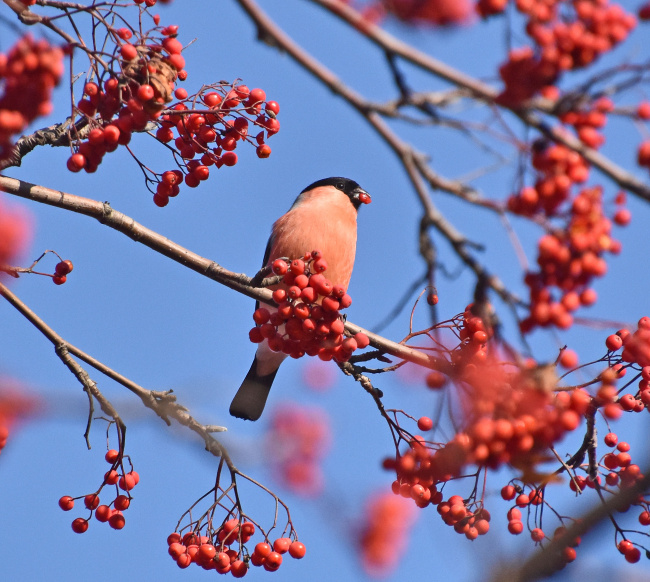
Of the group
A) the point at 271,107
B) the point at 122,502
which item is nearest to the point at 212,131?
the point at 271,107

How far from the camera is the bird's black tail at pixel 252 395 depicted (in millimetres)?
4781

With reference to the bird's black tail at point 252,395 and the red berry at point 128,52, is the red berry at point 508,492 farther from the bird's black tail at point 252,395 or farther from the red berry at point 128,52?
the red berry at point 128,52

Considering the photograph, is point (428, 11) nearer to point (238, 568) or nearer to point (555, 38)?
point (555, 38)

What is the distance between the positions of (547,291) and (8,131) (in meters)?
1.32

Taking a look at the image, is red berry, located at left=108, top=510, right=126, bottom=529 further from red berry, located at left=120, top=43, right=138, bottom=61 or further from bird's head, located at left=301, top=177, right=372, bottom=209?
bird's head, located at left=301, top=177, right=372, bottom=209

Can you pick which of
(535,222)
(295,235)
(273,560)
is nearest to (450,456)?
(535,222)

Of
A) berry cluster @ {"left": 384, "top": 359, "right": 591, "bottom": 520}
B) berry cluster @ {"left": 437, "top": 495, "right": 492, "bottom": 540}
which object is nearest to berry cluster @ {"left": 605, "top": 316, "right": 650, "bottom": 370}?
berry cluster @ {"left": 384, "top": 359, "right": 591, "bottom": 520}

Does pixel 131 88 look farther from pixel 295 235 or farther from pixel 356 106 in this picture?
pixel 295 235

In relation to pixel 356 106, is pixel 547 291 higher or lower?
lower

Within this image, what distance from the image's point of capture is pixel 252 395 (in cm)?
488

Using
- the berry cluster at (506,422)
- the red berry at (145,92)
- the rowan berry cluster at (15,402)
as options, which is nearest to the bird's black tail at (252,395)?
the berry cluster at (506,422)

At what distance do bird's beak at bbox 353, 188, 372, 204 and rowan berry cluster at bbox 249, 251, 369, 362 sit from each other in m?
2.25

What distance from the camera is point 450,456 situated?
2312 mm

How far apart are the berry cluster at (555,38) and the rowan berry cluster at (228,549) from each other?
2.26 meters
